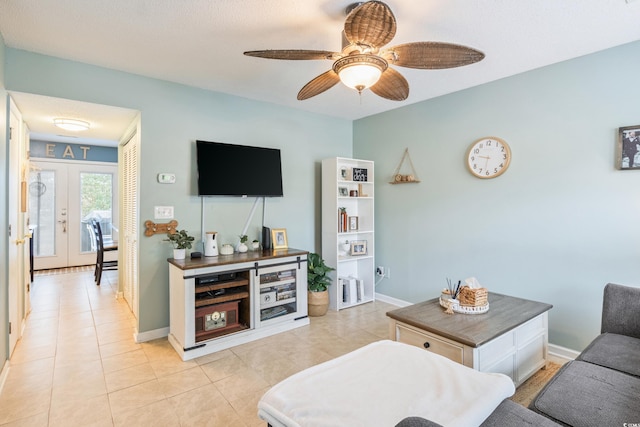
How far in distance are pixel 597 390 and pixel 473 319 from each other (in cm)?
78

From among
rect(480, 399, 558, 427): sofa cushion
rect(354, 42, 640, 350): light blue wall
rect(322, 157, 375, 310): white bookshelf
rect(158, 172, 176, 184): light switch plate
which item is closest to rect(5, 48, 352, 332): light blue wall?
rect(158, 172, 176, 184): light switch plate

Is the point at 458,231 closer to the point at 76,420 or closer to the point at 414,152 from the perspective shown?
the point at 414,152

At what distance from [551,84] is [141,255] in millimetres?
3984

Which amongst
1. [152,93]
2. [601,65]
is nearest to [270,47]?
[152,93]

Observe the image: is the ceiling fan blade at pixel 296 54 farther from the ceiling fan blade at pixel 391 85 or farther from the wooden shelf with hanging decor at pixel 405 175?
the wooden shelf with hanging decor at pixel 405 175

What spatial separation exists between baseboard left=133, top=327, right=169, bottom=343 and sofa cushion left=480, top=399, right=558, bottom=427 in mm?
2967

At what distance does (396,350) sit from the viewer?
1.63 meters

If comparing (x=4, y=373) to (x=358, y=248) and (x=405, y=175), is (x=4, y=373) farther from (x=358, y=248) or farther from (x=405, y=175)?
(x=405, y=175)

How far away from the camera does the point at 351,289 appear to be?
13.6 ft

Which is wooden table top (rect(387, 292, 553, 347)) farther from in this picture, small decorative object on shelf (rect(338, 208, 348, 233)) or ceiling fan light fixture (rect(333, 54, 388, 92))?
small decorative object on shelf (rect(338, 208, 348, 233))

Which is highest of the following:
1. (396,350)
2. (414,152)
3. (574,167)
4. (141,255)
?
(414,152)

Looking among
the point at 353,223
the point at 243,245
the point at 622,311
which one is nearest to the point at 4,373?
the point at 243,245

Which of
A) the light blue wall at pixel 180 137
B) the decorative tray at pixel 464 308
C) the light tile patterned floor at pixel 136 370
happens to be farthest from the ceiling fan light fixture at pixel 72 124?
the decorative tray at pixel 464 308

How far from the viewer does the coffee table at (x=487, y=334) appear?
1.93m
